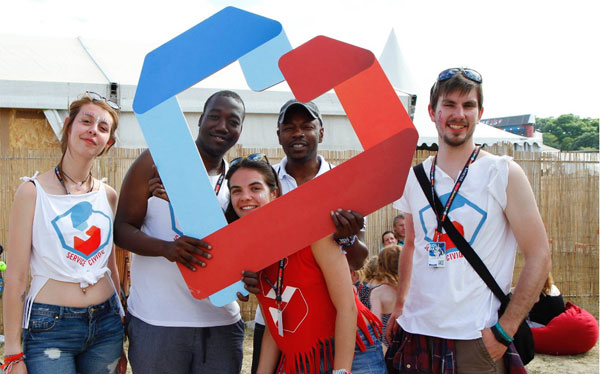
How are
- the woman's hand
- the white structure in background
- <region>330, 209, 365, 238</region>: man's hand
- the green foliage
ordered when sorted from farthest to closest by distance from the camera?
1. the green foliage
2. the white structure in background
3. the woman's hand
4. <region>330, 209, 365, 238</region>: man's hand

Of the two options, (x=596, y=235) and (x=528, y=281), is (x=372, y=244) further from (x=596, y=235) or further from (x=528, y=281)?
(x=528, y=281)

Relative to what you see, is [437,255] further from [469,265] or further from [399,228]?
[399,228]

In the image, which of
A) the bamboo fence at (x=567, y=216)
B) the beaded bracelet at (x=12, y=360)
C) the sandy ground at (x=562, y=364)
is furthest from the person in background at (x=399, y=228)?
the beaded bracelet at (x=12, y=360)

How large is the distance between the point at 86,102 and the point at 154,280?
886 mm

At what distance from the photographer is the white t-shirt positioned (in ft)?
6.34

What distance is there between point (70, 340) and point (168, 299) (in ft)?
1.40

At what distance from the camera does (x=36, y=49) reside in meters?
6.85

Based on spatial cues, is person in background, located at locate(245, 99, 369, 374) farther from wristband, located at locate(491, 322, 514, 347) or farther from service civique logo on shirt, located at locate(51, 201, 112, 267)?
service civique logo on shirt, located at locate(51, 201, 112, 267)

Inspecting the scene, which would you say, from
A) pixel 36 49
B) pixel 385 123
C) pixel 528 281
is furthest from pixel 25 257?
pixel 36 49

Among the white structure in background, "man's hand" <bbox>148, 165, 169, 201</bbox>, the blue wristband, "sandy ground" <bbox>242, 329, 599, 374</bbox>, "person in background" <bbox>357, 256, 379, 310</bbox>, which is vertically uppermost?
the white structure in background

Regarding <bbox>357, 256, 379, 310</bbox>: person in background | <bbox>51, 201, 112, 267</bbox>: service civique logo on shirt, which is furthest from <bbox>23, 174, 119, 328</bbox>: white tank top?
<bbox>357, 256, 379, 310</bbox>: person in background

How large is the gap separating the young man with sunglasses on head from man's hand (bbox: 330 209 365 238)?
47cm

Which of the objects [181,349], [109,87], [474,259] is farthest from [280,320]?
[109,87]

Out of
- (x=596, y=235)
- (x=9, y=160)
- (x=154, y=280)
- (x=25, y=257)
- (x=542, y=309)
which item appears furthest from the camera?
(x=596, y=235)
